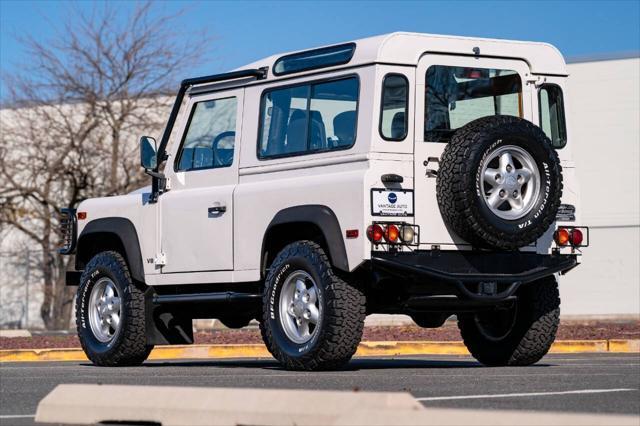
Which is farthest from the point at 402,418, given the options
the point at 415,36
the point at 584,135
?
the point at 584,135

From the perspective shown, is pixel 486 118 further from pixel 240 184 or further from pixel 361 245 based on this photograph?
pixel 240 184

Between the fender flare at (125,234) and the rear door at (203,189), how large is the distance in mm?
295

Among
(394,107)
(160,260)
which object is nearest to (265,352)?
(160,260)

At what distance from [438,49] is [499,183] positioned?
1.23 meters

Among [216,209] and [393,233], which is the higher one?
[216,209]

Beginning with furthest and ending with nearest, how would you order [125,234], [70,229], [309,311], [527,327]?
[70,229]
[125,234]
[527,327]
[309,311]

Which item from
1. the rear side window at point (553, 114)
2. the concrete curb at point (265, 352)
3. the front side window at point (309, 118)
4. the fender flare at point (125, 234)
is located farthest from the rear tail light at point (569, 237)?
the concrete curb at point (265, 352)

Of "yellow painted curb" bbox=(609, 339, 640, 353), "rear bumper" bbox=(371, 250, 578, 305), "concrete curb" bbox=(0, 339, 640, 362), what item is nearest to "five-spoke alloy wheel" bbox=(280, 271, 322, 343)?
"rear bumper" bbox=(371, 250, 578, 305)

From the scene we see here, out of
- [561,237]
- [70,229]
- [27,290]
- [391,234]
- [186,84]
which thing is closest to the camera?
[391,234]

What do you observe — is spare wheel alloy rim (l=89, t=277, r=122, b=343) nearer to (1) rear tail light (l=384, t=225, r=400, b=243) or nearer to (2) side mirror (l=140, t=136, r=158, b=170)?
(2) side mirror (l=140, t=136, r=158, b=170)

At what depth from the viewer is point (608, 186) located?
35125 mm

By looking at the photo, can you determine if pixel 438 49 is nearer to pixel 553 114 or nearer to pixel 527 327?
pixel 553 114

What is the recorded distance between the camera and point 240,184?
11727mm

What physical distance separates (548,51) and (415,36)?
58.7 inches
